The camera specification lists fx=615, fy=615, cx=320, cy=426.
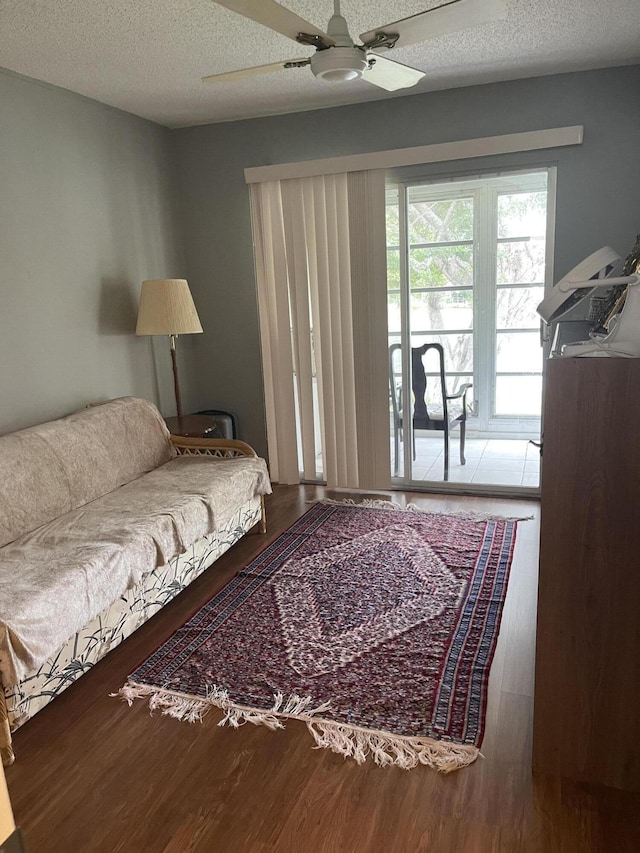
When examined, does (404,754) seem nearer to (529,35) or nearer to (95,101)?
(529,35)

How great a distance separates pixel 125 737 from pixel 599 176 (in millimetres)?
3646

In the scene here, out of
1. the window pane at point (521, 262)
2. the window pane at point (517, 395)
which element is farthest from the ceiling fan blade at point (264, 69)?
the window pane at point (517, 395)

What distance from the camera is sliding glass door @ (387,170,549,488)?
16.4ft

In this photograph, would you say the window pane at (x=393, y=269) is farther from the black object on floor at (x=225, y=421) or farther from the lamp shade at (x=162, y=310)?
the black object on floor at (x=225, y=421)

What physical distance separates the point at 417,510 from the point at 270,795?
2284mm

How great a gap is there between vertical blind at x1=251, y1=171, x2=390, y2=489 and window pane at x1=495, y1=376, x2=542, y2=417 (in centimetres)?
172

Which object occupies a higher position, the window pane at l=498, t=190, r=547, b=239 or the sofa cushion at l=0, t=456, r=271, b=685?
the window pane at l=498, t=190, r=547, b=239

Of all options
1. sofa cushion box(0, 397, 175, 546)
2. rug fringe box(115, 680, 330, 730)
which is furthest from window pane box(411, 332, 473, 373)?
rug fringe box(115, 680, 330, 730)

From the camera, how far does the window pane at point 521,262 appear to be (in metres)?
5.10

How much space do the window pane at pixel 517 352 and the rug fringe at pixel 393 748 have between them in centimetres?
386

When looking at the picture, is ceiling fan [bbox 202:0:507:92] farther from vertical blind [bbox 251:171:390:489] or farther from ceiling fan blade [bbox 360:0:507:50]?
vertical blind [bbox 251:171:390:489]

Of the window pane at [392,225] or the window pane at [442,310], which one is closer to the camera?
the window pane at [392,225]

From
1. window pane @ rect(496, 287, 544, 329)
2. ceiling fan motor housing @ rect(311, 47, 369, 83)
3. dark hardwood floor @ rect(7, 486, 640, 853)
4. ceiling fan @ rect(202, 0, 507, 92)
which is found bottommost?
dark hardwood floor @ rect(7, 486, 640, 853)

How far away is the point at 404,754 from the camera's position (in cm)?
190
